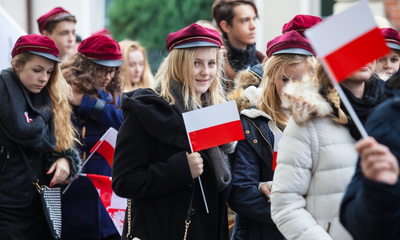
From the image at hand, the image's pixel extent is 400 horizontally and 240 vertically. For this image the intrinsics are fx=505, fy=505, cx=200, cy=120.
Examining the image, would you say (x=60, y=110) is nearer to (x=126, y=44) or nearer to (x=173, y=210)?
(x=173, y=210)

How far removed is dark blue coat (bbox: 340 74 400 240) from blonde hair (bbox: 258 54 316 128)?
124cm

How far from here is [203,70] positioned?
2.88 meters

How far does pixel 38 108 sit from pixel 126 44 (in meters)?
2.47

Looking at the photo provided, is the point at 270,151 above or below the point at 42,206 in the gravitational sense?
above

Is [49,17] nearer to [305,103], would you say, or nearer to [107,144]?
[107,144]

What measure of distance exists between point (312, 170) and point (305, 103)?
0.29m

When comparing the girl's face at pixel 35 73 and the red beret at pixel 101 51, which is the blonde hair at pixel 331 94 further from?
the red beret at pixel 101 51

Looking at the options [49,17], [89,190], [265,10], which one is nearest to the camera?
[89,190]

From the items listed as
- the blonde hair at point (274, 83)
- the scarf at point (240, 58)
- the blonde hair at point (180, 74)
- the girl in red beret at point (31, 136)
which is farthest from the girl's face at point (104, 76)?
the blonde hair at point (274, 83)

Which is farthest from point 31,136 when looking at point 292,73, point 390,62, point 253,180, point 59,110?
point 390,62

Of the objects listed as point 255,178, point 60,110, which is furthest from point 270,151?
point 60,110

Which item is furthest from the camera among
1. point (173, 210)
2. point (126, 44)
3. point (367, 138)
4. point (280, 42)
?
point (126, 44)

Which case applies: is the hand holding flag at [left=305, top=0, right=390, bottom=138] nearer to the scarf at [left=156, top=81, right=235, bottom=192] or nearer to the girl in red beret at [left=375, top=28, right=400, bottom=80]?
the scarf at [left=156, top=81, right=235, bottom=192]

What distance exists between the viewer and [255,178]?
9.27 ft
